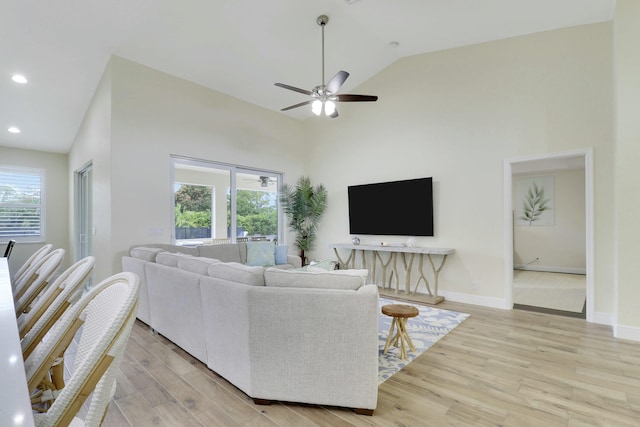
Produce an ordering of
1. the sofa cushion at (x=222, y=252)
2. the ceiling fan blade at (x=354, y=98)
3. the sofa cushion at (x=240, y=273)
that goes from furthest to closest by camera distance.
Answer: the sofa cushion at (x=222, y=252) → the ceiling fan blade at (x=354, y=98) → the sofa cushion at (x=240, y=273)

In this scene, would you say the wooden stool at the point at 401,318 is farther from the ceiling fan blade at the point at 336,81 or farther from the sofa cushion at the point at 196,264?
the ceiling fan blade at the point at 336,81

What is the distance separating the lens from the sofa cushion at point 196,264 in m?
2.71

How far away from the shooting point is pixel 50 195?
6.88 meters

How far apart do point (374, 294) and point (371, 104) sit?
4763 millimetres

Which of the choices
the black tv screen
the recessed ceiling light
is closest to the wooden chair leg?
the recessed ceiling light

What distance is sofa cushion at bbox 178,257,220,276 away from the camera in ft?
8.88

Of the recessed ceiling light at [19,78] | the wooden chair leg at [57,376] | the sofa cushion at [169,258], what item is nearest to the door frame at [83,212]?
the recessed ceiling light at [19,78]

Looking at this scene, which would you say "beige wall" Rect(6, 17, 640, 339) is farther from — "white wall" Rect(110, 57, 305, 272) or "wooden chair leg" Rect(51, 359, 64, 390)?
"wooden chair leg" Rect(51, 359, 64, 390)

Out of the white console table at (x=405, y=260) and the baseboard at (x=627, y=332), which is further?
the white console table at (x=405, y=260)

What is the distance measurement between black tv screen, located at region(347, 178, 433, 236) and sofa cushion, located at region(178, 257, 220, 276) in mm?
3511

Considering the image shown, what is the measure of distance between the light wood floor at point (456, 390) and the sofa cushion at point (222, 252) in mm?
1695

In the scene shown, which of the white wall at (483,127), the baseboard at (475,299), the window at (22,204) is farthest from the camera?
the window at (22,204)

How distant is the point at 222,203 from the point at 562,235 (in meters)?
7.82

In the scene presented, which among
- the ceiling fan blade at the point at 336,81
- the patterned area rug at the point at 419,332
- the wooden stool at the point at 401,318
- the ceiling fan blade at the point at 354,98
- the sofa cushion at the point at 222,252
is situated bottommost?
the patterned area rug at the point at 419,332
